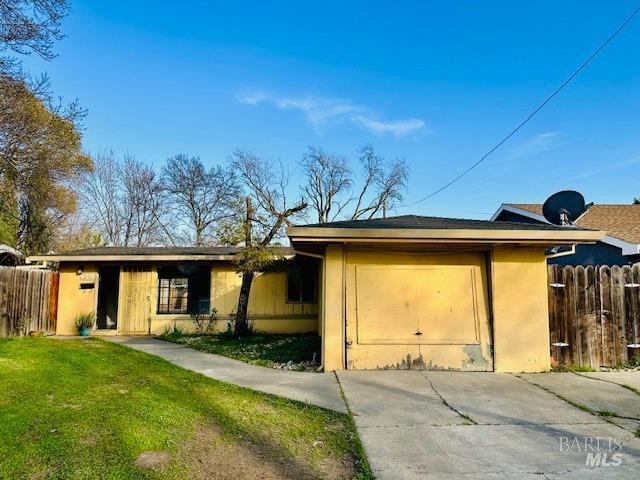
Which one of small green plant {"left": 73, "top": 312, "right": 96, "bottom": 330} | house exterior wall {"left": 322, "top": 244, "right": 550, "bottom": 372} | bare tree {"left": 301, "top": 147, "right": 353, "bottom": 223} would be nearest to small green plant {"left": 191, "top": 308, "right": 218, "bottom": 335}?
small green plant {"left": 73, "top": 312, "right": 96, "bottom": 330}

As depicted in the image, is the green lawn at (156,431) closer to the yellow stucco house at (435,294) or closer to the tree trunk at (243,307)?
the yellow stucco house at (435,294)

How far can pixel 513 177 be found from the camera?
721 inches

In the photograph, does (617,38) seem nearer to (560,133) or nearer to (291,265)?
(560,133)

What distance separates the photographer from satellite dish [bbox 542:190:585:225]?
323 inches

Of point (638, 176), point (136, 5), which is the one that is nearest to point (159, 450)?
point (136, 5)

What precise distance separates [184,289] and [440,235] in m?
9.98

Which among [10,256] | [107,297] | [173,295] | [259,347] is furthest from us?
[10,256]

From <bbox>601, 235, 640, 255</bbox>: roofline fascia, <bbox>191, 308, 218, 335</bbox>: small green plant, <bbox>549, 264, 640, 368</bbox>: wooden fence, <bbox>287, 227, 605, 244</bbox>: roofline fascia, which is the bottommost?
<bbox>191, 308, 218, 335</bbox>: small green plant

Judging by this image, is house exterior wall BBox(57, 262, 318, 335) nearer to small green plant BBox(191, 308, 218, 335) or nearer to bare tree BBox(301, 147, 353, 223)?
small green plant BBox(191, 308, 218, 335)

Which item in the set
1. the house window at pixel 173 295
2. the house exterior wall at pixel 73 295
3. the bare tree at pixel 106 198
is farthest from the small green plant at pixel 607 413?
the bare tree at pixel 106 198

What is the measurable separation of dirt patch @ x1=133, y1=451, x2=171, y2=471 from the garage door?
3.96 meters

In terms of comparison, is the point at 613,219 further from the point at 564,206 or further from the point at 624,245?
the point at 564,206

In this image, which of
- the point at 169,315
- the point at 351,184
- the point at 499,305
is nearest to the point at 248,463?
the point at 499,305

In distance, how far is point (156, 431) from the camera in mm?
3689
